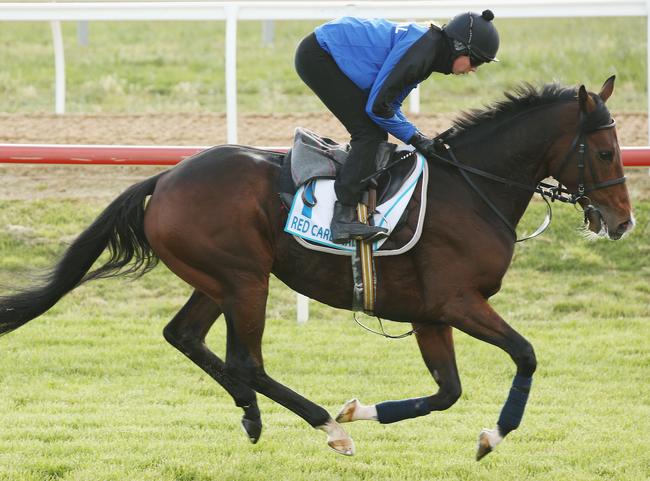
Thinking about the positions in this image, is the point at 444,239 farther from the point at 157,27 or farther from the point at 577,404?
the point at 157,27

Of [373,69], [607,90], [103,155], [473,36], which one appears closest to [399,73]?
[373,69]

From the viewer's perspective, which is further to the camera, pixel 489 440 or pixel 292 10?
pixel 292 10

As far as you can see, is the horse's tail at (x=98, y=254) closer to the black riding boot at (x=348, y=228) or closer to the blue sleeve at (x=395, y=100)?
the black riding boot at (x=348, y=228)

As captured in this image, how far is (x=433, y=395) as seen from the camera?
522 cm

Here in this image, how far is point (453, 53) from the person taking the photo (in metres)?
5.06

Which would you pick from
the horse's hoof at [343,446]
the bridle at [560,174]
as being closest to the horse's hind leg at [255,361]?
the horse's hoof at [343,446]

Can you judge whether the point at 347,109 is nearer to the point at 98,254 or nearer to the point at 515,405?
the point at 98,254

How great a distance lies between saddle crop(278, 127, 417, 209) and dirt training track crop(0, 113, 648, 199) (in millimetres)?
4139

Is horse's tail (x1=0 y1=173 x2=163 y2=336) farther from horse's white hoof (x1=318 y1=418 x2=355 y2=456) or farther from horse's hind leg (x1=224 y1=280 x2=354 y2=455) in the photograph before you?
horse's white hoof (x1=318 y1=418 x2=355 y2=456)

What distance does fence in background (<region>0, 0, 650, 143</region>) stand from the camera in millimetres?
7840

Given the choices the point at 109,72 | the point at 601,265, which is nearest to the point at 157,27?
the point at 109,72

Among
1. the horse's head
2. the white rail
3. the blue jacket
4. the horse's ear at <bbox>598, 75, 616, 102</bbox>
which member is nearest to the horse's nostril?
the horse's head

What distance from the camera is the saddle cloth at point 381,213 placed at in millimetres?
5160

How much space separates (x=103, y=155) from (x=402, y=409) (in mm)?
2703
